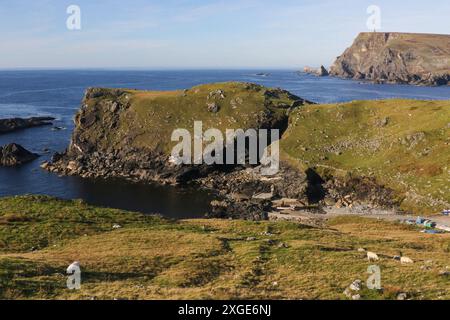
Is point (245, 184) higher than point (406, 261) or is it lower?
lower

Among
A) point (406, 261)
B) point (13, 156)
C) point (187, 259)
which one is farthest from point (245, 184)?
point (13, 156)

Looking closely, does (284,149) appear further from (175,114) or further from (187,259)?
(187,259)

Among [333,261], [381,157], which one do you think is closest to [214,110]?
[381,157]

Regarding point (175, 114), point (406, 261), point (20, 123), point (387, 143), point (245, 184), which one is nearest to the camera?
point (406, 261)

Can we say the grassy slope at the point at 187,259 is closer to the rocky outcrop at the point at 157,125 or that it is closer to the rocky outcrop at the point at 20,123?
the rocky outcrop at the point at 157,125

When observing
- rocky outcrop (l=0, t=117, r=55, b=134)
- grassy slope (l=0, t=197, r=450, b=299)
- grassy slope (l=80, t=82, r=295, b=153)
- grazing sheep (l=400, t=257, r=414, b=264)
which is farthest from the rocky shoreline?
rocky outcrop (l=0, t=117, r=55, b=134)

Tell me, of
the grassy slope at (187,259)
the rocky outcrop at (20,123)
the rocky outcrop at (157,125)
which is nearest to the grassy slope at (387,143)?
the rocky outcrop at (157,125)

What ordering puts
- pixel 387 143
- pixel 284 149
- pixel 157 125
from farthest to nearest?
pixel 157 125 → pixel 284 149 → pixel 387 143

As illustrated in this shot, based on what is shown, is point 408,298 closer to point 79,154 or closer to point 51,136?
point 79,154
